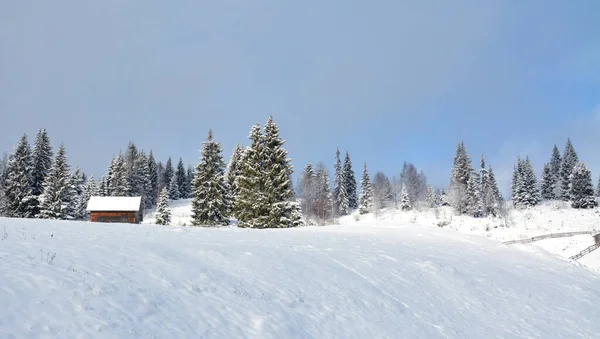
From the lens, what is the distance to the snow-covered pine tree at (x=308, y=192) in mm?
76675

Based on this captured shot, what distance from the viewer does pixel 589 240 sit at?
46188mm

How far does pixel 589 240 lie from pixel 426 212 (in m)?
37.2

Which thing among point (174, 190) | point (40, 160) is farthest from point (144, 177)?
point (40, 160)

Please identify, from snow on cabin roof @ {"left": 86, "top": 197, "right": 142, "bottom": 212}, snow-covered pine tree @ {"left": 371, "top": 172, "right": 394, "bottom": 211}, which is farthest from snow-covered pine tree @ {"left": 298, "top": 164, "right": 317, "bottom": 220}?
snow on cabin roof @ {"left": 86, "top": 197, "right": 142, "bottom": 212}

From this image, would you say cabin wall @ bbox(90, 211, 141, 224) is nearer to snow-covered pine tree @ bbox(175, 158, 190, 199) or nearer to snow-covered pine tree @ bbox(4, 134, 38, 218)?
snow-covered pine tree @ bbox(4, 134, 38, 218)

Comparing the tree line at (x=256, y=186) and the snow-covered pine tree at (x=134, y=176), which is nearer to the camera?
the tree line at (x=256, y=186)

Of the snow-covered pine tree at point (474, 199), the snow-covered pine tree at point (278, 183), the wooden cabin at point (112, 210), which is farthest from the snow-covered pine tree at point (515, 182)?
the wooden cabin at point (112, 210)

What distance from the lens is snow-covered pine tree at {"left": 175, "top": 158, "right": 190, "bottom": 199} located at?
4178 inches

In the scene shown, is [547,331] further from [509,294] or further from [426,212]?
[426,212]

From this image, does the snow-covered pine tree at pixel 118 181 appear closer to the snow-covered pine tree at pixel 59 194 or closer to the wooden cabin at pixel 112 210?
the snow-covered pine tree at pixel 59 194

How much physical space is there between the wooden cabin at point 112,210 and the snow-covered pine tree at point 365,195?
53.2 metres

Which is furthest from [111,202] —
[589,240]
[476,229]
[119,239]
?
[589,240]

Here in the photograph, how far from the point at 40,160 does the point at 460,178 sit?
76.2 meters

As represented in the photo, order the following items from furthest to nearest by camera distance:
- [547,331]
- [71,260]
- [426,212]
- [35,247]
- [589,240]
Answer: [426,212] → [589,240] → [547,331] → [35,247] → [71,260]
